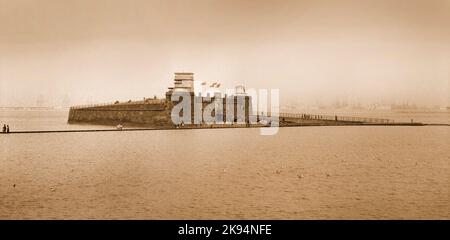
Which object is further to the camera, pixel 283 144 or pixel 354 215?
pixel 283 144

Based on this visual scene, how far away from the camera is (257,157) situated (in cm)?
3105

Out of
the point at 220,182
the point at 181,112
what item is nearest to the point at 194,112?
the point at 181,112

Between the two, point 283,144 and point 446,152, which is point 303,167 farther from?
point 446,152

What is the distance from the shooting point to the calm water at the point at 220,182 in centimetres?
1631

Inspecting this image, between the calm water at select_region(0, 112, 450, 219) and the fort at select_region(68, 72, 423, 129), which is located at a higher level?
the fort at select_region(68, 72, 423, 129)

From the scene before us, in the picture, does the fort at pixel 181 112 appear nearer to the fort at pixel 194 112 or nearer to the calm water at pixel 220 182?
the fort at pixel 194 112

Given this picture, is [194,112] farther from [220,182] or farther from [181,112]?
[220,182]

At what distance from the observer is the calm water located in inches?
642

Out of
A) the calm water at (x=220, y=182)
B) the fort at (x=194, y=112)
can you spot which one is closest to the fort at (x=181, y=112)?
the fort at (x=194, y=112)

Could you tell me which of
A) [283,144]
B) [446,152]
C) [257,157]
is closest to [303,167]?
[257,157]

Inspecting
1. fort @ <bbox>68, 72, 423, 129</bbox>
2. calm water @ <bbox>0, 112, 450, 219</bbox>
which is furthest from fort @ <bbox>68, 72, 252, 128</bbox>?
calm water @ <bbox>0, 112, 450, 219</bbox>

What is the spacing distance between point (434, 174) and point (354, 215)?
11.1 m

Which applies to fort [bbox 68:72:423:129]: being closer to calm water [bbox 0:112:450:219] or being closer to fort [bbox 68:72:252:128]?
fort [bbox 68:72:252:128]
